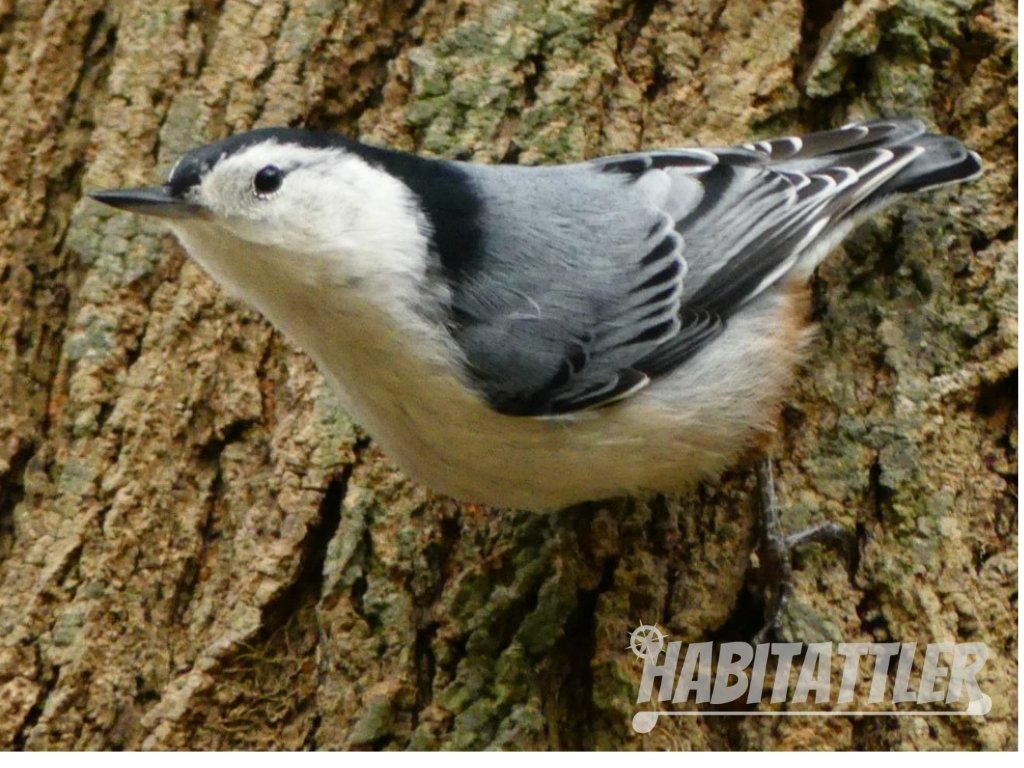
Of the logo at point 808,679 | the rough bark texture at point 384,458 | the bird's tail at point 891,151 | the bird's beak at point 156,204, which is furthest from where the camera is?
the bird's tail at point 891,151

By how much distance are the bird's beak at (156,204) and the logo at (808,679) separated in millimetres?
993

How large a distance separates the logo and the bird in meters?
0.32

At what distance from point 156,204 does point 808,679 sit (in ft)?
4.13

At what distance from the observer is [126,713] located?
8.09 feet

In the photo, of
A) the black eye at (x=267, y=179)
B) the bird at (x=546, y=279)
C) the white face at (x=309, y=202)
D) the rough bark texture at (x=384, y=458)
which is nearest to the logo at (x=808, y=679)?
the rough bark texture at (x=384, y=458)

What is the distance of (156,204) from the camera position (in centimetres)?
214

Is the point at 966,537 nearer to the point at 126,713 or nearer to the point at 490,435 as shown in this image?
the point at 490,435

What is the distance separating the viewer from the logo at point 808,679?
226 centimetres

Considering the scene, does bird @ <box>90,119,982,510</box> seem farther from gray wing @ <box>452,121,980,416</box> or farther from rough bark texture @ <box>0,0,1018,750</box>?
rough bark texture @ <box>0,0,1018,750</box>

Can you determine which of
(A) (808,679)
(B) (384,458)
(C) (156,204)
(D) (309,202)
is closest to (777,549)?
(A) (808,679)

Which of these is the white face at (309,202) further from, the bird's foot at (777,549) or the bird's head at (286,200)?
the bird's foot at (777,549)

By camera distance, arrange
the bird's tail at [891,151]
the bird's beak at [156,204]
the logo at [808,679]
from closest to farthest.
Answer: the bird's beak at [156,204], the logo at [808,679], the bird's tail at [891,151]

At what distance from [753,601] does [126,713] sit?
1.09 metres

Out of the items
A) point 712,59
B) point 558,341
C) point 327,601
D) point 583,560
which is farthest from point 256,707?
point 712,59
